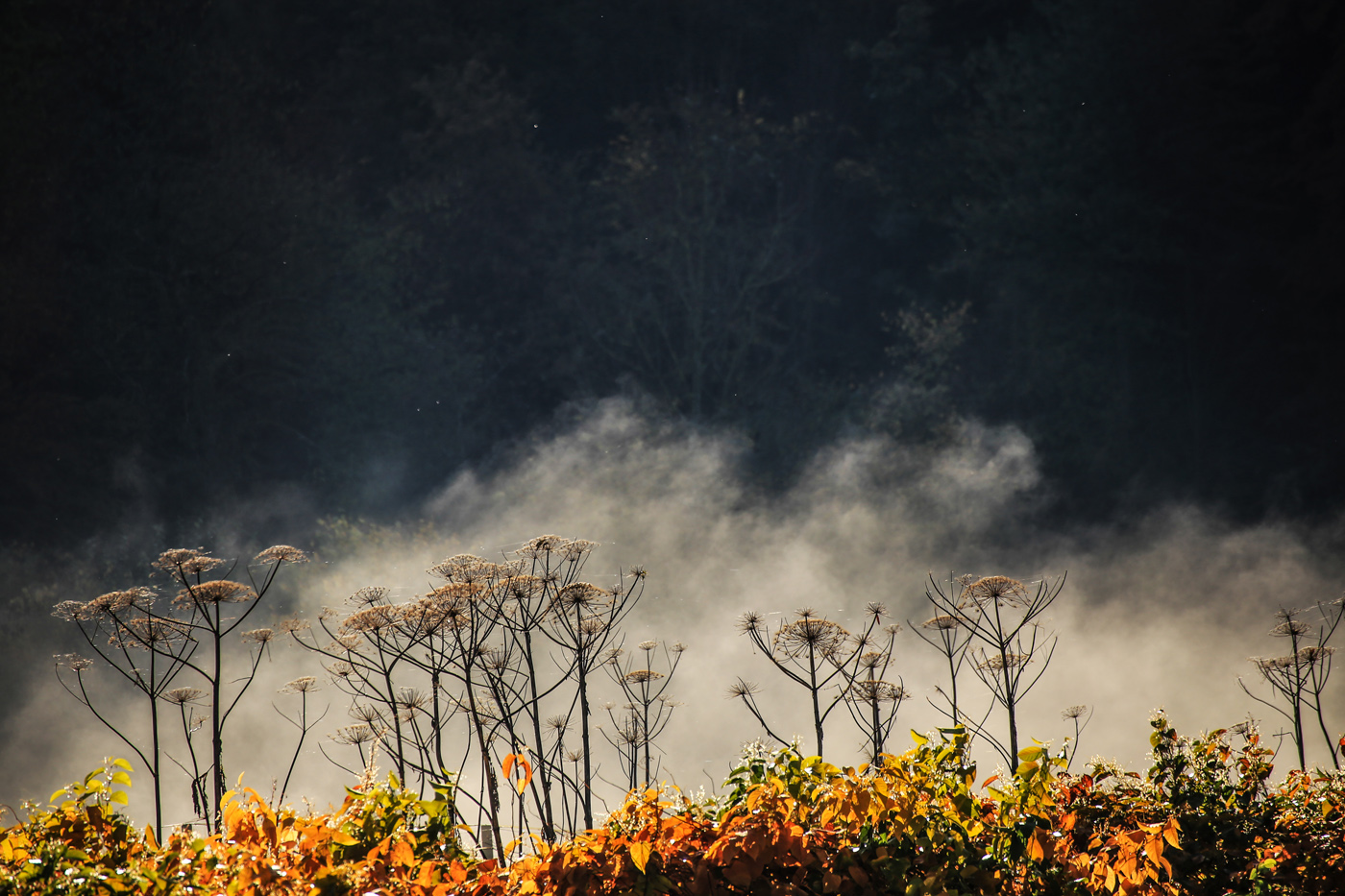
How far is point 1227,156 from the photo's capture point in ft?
37.1

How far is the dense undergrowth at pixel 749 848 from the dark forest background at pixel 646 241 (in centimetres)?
1042

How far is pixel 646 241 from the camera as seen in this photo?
12.9m

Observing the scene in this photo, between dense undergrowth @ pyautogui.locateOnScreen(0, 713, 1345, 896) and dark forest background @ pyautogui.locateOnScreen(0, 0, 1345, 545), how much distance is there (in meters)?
10.4

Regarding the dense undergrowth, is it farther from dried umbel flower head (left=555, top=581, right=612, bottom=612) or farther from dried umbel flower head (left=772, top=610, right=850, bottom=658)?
dried umbel flower head (left=772, top=610, right=850, bottom=658)

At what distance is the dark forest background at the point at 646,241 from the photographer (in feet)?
37.8

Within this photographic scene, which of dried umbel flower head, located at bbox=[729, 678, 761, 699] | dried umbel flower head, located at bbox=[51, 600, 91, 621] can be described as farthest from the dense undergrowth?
dried umbel flower head, located at bbox=[729, 678, 761, 699]

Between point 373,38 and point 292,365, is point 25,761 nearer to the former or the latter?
point 292,365

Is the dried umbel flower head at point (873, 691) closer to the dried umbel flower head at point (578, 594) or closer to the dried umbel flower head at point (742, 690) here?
the dried umbel flower head at point (742, 690)

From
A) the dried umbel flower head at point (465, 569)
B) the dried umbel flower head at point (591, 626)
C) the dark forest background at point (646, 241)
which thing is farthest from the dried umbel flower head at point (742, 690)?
the dark forest background at point (646, 241)

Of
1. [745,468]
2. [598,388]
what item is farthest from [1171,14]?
[598,388]

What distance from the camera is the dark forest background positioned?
37.8 ft

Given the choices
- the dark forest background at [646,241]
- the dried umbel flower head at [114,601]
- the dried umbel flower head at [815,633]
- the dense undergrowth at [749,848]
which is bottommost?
the dense undergrowth at [749,848]

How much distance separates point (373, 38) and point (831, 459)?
841cm

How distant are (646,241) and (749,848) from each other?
38.6 ft
